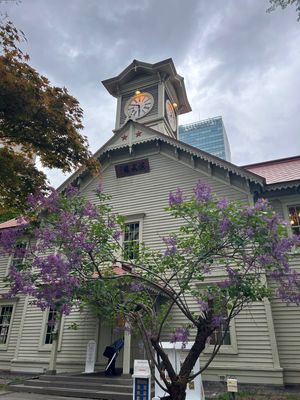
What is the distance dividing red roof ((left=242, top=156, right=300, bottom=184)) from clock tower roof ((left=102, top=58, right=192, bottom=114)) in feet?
24.4

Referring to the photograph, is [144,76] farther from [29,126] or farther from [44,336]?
[44,336]

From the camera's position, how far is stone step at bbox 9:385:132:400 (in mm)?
8358

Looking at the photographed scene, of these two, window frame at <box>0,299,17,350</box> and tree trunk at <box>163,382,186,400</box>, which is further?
window frame at <box>0,299,17,350</box>

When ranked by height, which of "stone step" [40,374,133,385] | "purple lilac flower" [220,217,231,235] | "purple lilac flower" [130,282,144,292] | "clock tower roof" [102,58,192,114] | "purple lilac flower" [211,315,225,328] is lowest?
"stone step" [40,374,133,385]

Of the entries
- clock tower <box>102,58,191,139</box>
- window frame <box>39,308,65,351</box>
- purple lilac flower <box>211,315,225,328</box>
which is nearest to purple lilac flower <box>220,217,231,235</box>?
purple lilac flower <box>211,315,225,328</box>

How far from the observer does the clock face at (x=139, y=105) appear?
18.0 m

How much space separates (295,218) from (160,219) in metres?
5.34

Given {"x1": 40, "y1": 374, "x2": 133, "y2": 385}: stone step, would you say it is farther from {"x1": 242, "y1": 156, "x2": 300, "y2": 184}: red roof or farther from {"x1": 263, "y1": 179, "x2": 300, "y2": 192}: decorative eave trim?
{"x1": 242, "y1": 156, "x2": 300, "y2": 184}: red roof

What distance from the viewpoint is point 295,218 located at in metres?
12.0

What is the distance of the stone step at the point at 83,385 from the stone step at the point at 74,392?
0.54 ft

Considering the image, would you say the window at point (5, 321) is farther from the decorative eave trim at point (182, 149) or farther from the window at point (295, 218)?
the window at point (295, 218)

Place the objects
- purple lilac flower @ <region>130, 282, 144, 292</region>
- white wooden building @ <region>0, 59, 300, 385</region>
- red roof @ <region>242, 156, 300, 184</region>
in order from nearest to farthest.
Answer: purple lilac flower @ <region>130, 282, 144, 292</region>
white wooden building @ <region>0, 59, 300, 385</region>
red roof @ <region>242, 156, 300, 184</region>

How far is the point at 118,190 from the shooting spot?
1498 cm

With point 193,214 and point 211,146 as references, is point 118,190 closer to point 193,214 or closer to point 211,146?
point 193,214
